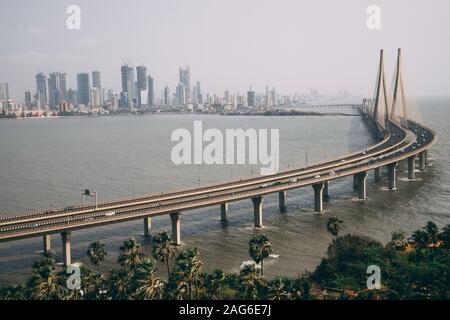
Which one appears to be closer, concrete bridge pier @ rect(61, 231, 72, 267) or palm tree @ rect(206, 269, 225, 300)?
palm tree @ rect(206, 269, 225, 300)

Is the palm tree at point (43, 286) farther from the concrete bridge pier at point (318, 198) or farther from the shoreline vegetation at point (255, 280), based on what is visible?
the concrete bridge pier at point (318, 198)

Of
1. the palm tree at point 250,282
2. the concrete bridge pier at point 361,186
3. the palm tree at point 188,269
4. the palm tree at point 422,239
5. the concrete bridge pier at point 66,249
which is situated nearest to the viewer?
the palm tree at point 188,269

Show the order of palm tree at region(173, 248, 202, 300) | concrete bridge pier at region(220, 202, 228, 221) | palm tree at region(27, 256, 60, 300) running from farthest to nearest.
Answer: concrete bridge pier at region(220, 202, 228, 221) < palm tree at region(173, 248, 202, 300) < palm tree at region(27, 256, 60, 300)

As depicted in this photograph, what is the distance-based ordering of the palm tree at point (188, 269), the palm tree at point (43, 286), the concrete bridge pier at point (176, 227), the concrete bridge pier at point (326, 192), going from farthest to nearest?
the concrete bridge pier at point (326, 192)
the concrete bridge pier at point (176, 227)
the palm tree at point (188, 269)
the palm tree at point (43, 286)

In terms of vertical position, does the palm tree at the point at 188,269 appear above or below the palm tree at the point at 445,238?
above

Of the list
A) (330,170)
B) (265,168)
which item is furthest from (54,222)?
(265,168)

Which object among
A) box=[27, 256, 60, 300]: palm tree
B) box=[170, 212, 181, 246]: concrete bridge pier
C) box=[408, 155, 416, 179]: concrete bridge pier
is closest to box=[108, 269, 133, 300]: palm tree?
box=[27, 256, 60, 300]: palm tree

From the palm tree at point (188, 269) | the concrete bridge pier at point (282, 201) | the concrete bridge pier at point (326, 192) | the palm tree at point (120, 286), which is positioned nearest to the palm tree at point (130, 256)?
the palm tree at point (120, 286)

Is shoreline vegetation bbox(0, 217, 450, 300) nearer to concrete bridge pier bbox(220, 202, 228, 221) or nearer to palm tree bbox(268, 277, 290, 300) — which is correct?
palm tree bbox(268, 277, 290, 300)

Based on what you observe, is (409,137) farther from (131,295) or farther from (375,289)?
(131,295)
